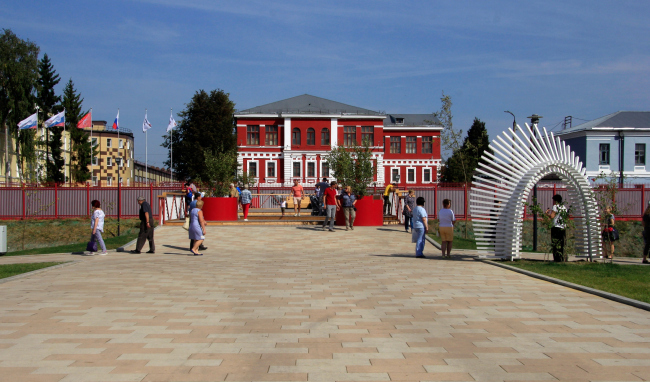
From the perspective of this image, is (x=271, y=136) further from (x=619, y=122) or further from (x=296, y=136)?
(x=619, y=122)

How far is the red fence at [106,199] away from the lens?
30.0m

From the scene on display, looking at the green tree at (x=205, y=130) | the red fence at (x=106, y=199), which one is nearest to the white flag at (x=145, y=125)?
the green tree at (x=205, y=130)

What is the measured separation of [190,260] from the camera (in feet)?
47.1

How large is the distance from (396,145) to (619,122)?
24.2 m

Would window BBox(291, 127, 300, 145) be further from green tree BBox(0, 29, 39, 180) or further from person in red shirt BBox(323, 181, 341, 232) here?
person in red shirt BBox(323, 181, 341, 232)

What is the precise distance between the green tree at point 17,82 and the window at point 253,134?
21127 millimetres

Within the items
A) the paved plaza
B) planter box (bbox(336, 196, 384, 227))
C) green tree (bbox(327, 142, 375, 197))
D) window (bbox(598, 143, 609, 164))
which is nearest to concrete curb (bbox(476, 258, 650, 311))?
the paved plaza

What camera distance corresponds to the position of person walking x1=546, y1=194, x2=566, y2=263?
13.0m

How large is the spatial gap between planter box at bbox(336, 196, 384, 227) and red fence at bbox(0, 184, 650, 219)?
729cm

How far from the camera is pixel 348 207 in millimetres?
21016

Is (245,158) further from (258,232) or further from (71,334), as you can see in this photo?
(71,334)

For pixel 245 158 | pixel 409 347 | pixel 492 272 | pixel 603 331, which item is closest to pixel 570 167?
pixel 492 272

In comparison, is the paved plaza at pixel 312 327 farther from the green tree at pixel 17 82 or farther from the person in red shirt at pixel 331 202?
the green tree at pixel 17 82

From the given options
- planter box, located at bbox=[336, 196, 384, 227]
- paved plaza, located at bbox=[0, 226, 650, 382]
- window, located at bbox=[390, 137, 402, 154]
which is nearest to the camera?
paved plaza, located at bbox=[0, 226, 650, 382]
